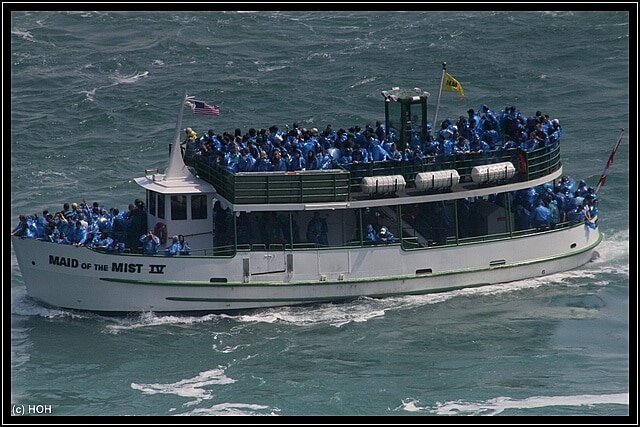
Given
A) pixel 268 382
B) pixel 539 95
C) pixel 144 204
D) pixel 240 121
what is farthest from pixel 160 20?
pixel 268 382

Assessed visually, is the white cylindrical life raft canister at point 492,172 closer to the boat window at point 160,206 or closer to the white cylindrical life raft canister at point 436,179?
the white cylindrical life raft canister at point 436,179

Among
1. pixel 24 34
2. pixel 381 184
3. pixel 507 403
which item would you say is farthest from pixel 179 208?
pixel 24 34

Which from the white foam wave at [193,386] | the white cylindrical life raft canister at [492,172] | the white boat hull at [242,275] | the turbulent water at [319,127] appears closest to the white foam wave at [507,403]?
the turbulent water at [319,127]

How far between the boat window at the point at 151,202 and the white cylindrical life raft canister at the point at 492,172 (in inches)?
368

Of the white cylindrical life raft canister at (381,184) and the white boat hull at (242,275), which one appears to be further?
the white cylindrical life raft canister at (381,184)

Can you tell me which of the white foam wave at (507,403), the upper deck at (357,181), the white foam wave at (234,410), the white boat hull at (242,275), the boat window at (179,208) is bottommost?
the white foam wave at (234,410)

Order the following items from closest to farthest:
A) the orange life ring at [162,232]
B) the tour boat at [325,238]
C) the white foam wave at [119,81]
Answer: the tour boat at [325,238] < the orange life ring at [162,232] < the white foam wave at [119,81]

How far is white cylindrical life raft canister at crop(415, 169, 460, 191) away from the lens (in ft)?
121

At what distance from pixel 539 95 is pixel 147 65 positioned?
1808 centimetres

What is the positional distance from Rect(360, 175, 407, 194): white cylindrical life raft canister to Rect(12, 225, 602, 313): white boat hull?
68.3 inches

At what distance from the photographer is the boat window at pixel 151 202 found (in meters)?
37.2

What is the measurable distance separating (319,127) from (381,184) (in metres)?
15.1

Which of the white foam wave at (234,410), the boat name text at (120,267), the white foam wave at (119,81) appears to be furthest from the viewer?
the white foam wave at (119,81)

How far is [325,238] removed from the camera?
36.9 meters
